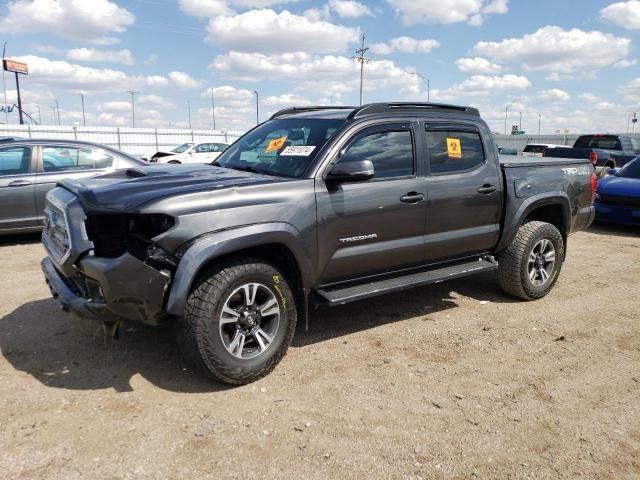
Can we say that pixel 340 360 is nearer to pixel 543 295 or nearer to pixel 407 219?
pixel 407 219

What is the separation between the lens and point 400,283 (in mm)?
4363

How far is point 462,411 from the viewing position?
3.34 metres

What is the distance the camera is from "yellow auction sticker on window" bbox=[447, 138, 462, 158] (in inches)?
189

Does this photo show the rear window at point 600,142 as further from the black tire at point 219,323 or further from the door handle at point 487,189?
the black tire at point 219,323

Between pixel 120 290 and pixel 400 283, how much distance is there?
2251 millimetres

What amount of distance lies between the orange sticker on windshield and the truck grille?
7861 millimetres

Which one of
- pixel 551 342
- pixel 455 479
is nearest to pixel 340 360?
pixel 455 479

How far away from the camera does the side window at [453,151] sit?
4652 millimetres

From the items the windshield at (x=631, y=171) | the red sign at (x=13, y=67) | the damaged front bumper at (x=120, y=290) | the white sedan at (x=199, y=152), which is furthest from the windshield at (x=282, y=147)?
the red sign at (x=13, y=67)

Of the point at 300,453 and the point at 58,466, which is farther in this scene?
the point at 300,453

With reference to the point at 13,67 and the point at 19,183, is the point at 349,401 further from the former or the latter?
the point at 13,67

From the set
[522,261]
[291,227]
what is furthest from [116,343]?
[522,261]

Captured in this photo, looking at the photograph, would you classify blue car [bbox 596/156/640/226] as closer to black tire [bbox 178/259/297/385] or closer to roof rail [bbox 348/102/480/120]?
roof rail [bbox 348/102/480/120]

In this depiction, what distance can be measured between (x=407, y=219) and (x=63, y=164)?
590cm
